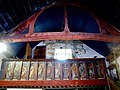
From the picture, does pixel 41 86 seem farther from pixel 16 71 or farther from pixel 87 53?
pixel 87 53

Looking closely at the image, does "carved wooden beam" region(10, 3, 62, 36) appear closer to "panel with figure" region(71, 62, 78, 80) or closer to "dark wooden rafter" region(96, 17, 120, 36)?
"dark wooden rafter" region(96, 17, 120, 36)

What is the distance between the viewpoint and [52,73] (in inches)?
341

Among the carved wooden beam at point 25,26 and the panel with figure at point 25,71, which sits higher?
the carved wooden beam at point 25,26

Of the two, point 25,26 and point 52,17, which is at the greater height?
point 52,17

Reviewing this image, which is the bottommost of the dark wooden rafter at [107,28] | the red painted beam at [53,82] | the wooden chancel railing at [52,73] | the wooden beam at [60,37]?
the red painted beam at [53,82]

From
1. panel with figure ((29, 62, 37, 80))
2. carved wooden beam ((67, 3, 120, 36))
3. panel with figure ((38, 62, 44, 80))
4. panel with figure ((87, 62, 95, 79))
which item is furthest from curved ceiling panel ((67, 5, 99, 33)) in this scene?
panel with figure ((29, 62, 37, 80))

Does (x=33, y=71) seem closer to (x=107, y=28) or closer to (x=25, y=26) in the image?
(x=25, y=26)

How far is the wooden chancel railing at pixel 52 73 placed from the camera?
8.25 meters

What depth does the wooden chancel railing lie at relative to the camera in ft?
27.1

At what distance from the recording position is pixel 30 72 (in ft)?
28.5

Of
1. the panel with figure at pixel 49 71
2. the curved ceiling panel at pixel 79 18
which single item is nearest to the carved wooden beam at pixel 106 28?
the curved ceiling panel at pixel 79 18

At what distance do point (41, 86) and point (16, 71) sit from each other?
1928 millimetres

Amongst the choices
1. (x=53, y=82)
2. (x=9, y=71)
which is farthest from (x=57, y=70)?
(x=9, y=71)

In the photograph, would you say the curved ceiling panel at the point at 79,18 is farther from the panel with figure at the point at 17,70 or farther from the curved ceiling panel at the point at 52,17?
the panel with figure at the point at 17,70
